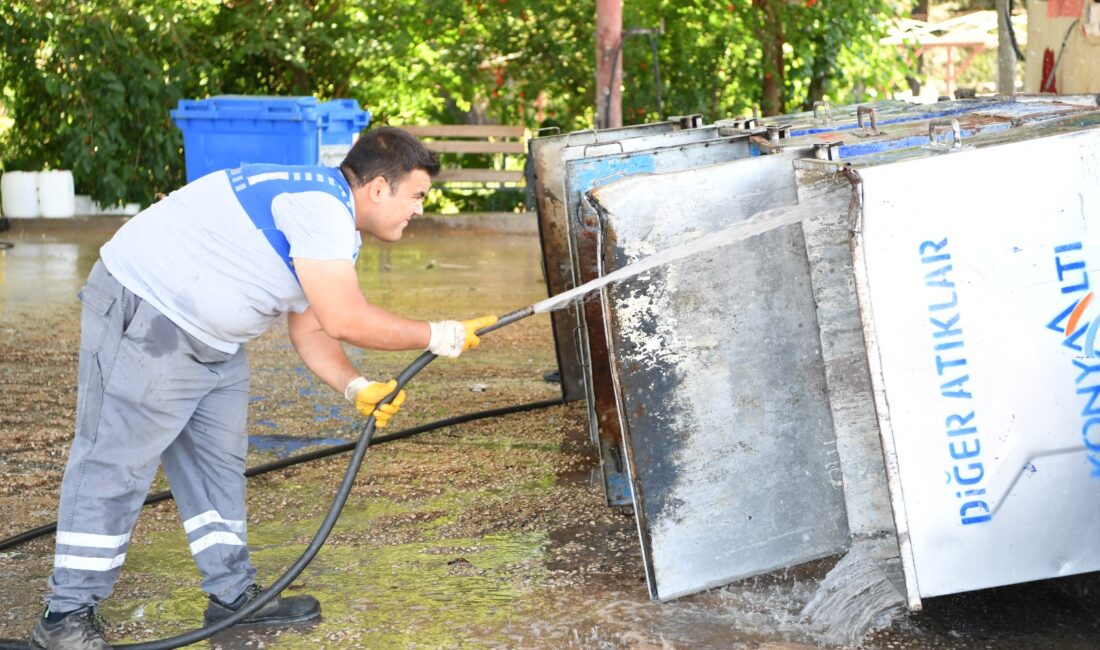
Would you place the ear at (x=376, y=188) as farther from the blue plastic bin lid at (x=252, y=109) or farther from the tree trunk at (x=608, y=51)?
the tree trunk at (x=608, y=51)

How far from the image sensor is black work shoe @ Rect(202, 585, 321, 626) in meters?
3.50

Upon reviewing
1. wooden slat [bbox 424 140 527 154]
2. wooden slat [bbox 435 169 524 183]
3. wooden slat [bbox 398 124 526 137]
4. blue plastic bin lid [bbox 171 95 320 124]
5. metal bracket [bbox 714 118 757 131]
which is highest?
blue plastic bin lid [bbox 171 95 320 124]

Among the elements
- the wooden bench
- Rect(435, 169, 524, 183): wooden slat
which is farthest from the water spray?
Rect(435, 169, 524, 183): wooden slat

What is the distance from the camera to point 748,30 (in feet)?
44.3

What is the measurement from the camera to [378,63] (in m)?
13.9

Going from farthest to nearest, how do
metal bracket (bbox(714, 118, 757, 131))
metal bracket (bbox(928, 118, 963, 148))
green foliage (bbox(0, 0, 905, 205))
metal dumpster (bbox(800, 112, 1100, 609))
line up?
green foliage (bbox(0, 0, 905, 205)) → metal bracket (bbox(714, 118, 757, 131)) → metal bracket (bbox(928, 118, 963, 148)) → metal dumpster (bbox(800, 112, 1100, 609))

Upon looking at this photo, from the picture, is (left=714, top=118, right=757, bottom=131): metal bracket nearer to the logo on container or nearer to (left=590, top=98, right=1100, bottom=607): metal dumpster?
(left=590, top=98, right=1100, bottom=607): metal dumpster

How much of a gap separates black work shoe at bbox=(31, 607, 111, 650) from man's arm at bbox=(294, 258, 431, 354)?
0.96 meters

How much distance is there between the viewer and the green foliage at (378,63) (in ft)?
41.0

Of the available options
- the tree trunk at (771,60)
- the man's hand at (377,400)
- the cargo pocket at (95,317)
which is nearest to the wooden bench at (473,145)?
the tree trunk at (771,60)

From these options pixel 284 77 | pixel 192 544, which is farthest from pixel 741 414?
pixel 284 77

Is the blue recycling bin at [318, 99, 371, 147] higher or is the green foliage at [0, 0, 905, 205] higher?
the green foliage at [0, 0, 905, 205]

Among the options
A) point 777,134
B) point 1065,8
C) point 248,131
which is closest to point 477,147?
point 248,131

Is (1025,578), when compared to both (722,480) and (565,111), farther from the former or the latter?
(565,111)
